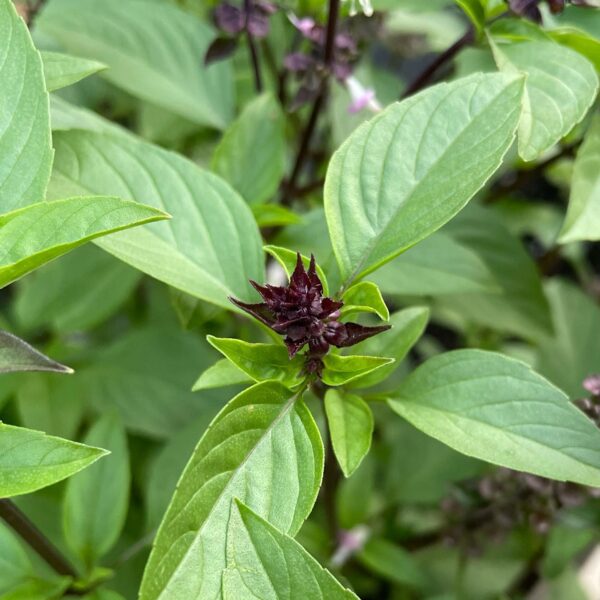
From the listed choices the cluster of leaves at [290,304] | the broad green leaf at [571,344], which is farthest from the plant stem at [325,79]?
the broad green leaf at [571,344]

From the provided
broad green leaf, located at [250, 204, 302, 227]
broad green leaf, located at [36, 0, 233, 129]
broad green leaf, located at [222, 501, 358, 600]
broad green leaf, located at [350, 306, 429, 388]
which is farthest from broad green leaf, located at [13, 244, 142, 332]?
broad green leaf, located at [222, 501, 358, 600]

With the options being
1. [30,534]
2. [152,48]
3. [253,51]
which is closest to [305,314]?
[30,534]

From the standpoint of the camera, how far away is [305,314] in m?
0.42

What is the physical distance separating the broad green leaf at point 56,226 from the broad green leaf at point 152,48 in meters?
0.41

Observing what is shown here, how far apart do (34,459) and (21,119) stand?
197 millimetres

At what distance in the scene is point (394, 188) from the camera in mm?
484

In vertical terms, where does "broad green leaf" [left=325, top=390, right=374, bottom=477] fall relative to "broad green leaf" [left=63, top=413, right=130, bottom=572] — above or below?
above

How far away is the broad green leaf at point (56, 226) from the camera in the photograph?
14.6 inches

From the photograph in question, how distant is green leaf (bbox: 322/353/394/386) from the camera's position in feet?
1.43

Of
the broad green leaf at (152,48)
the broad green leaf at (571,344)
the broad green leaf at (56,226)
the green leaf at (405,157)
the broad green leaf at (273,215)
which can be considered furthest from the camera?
the broad green leaf at (571,344)

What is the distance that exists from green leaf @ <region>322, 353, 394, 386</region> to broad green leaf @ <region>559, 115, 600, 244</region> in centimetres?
16

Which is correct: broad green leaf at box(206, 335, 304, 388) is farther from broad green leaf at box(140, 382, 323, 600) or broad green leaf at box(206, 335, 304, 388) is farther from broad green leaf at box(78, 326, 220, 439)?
broad green leaf at box(78, 326, 220, 439)

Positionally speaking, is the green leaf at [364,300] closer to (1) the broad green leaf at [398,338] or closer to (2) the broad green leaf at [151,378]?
(1) the broad green leaf at [398,338]

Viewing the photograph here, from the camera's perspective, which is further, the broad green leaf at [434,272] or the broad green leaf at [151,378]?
the broad green leaf at [151,378]
